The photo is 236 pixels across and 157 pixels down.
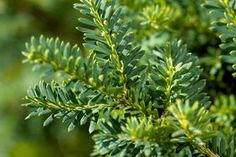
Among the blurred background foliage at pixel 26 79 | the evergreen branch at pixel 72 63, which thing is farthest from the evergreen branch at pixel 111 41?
the blurred background foliage at pixel 26 79

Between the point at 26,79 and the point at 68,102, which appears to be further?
the point at 26,79

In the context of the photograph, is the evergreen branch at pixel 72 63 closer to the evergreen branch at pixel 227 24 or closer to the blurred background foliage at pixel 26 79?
the evergreen branch at pixel 227 24

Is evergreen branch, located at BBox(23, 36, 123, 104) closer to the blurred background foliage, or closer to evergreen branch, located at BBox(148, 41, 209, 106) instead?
evergreen branch, located at BBox(148, 41, 209, 106)

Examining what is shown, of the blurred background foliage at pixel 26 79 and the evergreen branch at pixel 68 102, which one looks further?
the blurred background foliage at pixel 26 79

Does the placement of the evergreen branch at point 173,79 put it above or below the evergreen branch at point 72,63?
below

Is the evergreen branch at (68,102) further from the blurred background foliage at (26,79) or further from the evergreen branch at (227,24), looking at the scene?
the blurred background foliage at (26,79)

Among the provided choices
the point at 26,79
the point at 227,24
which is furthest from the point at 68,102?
the point at 26,79

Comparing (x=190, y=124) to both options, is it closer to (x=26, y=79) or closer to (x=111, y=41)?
(x=111, y=41)

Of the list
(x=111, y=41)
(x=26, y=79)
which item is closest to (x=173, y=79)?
(x=111, y=41)

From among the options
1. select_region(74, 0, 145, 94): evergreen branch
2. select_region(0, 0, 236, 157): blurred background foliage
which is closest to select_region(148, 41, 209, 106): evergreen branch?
select_region(74, 0, 145, 94): evergreen branch

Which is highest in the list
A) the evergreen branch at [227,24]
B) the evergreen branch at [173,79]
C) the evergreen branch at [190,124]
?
the evergreen branch at [227,24]

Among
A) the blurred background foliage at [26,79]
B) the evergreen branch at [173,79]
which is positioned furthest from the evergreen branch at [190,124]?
the blurred background foliage at [26,79]

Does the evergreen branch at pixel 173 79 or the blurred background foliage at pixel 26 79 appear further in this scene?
the blurred background foliage at pixel 26 79

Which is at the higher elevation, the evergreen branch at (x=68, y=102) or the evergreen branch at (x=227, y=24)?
the evergreen branch at (x=227, y=24)
